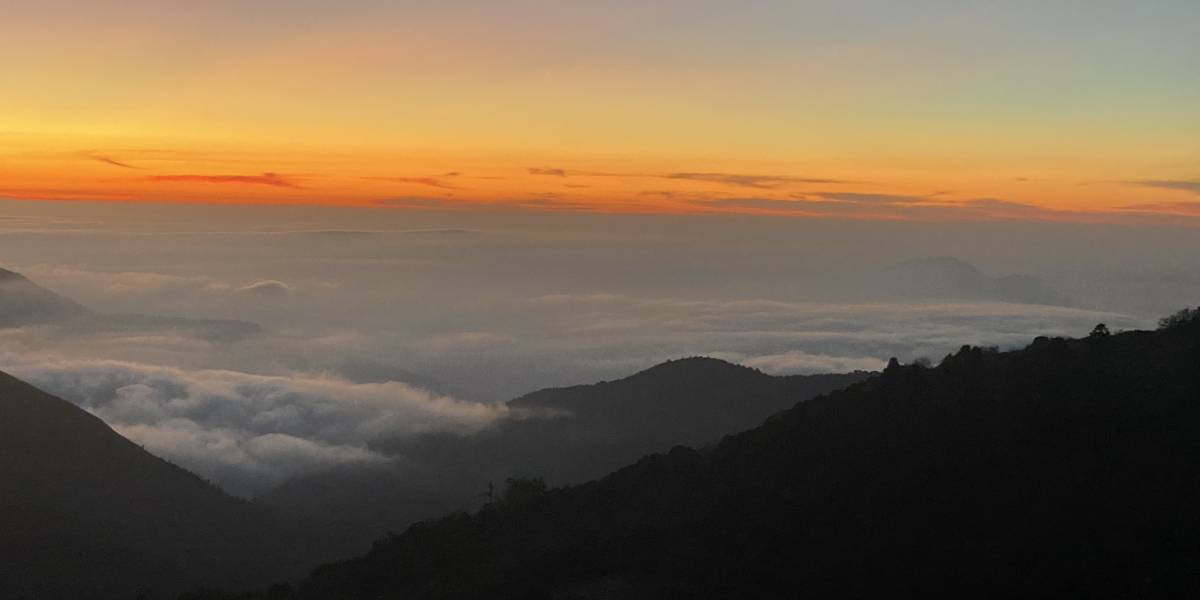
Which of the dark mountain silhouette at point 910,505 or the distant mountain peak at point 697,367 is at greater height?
the dark mountain silhouette at point 910,505

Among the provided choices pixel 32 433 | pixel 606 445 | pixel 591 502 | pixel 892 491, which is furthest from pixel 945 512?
pixel 32 433

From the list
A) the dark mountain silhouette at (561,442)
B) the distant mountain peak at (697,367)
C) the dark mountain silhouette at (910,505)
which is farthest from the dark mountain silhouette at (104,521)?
the distant mountain peak at (697,367)

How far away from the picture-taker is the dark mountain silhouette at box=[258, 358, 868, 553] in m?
136

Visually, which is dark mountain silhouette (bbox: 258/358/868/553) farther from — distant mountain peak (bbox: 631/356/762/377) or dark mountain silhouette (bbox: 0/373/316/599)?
dark mountain silhouette (bbox: 0/373/316/599)

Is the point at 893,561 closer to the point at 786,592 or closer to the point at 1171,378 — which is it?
the point at 786,592

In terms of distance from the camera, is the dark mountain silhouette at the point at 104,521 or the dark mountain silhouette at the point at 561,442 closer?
the dark mountain silhouette at the point at 104,521

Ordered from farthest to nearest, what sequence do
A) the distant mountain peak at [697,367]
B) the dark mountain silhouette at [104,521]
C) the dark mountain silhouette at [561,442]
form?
the distant mountain peak at [697,367] < the dark mountain silhouette at [561,442] < the dark mountain silhouette at [104,521]

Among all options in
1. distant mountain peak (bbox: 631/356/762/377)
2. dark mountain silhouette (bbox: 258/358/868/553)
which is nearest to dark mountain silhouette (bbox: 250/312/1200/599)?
dark mountain silhouette (bbox: 258/358/868/553)

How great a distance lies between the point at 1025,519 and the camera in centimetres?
4972

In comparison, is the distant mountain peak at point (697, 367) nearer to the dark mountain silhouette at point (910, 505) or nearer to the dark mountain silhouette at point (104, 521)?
the dark mountain silhouette at point (104, 521)

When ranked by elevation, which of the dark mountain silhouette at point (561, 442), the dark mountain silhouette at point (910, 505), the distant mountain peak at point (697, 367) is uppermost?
the dark mountain silhouette at point (910, 505)

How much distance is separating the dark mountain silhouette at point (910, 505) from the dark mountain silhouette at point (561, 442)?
59988 mm

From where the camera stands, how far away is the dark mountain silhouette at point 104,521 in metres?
91.1

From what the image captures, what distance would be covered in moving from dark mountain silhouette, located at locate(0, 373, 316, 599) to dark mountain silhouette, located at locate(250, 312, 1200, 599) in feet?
106
